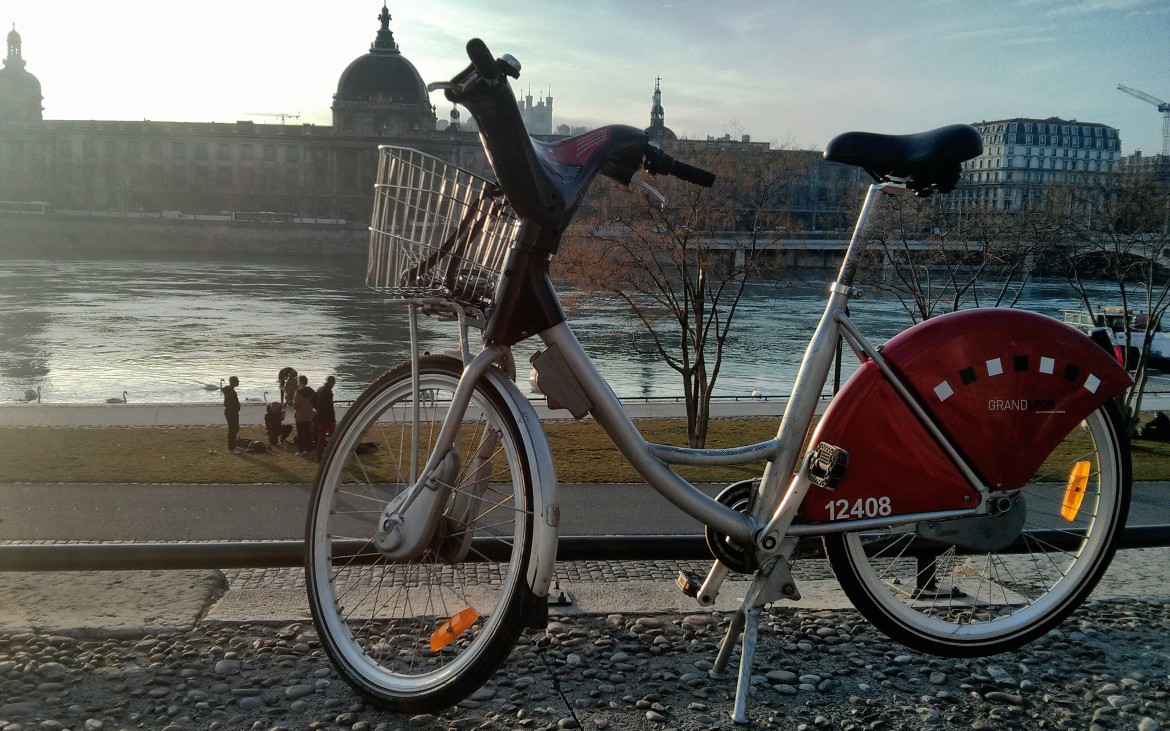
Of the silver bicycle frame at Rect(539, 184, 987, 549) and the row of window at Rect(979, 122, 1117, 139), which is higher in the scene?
the row of window at Rect(979, 122, 1117, 139)

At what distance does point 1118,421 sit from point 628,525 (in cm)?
599

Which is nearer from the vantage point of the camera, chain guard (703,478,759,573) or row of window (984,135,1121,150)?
chain guard (703,478,759,573)

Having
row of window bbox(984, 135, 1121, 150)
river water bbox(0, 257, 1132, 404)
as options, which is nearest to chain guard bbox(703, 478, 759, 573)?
river water bbox(0, 257, 1132, 404)

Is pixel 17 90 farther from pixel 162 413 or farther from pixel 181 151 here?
pixel 162 413

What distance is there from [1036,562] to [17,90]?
4371 inches

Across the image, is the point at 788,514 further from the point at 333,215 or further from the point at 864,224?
the point at 333,215

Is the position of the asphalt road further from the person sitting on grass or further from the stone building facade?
the stone building facade

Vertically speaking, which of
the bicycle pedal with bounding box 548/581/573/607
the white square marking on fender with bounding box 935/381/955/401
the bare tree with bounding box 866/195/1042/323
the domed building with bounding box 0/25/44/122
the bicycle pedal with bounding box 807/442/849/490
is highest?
the domed building with bounding box 0/25/44/122

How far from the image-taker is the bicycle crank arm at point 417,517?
6.62 feet

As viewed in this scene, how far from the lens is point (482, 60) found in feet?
5.69

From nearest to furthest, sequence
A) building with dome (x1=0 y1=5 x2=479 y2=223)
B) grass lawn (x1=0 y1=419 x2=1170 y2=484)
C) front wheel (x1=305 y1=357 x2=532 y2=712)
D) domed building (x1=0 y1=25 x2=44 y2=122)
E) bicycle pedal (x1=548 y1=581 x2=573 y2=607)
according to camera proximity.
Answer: front wheel (x1=305 y1=357 x2=532 y2=712) → bicycle pedal (x1=548 y1=581 x2=573 y2=607) → grass lawn (x1=0 y1=419 x2=1170 y2=484) → building with dome (x1=0 y1=5 x2=479 y2=223) → domed building (x1=0 y1=25 x2=44 y2=122)

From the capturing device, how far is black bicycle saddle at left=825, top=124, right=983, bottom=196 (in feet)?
6.85

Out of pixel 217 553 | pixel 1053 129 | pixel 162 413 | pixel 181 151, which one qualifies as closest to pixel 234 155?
pixel 181 151

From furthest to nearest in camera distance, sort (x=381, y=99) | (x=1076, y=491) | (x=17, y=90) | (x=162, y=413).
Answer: (x=17, y=90) < (x=381, y=99) < (x=162, y=413) < (x=1076, y=491)
